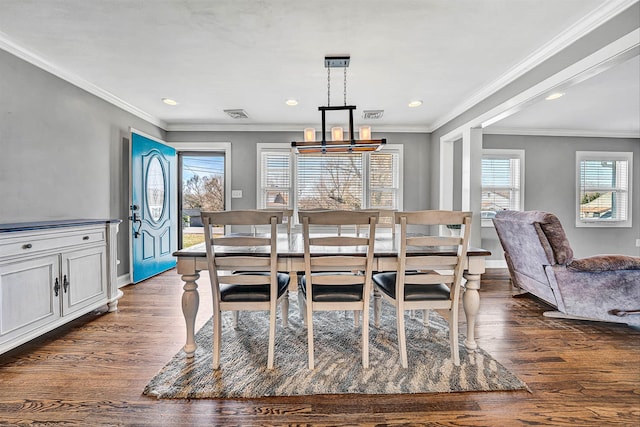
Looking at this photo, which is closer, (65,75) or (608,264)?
(608,264)

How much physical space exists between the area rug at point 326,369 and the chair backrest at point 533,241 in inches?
43.7

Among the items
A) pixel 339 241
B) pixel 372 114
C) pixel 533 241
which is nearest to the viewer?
pixel 339 241

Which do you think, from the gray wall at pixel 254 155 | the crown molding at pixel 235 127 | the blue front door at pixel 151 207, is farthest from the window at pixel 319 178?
the blue front door at pixel 151 207

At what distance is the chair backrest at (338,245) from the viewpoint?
185cm

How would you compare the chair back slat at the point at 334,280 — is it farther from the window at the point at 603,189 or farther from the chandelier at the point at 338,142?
the window at the point at 603,189

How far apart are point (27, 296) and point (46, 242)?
Answer: 0.39 metres

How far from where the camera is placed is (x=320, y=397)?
1733 millimetres

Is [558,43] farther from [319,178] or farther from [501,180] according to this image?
[319,178]

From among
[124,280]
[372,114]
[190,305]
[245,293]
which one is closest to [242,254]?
[245,293]

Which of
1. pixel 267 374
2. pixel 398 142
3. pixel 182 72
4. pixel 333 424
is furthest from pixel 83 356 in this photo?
pixel 398 142

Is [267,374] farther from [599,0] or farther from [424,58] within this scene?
[599,0]

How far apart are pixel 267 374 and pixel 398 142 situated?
443 cm

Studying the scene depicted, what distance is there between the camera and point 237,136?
17.5 ft

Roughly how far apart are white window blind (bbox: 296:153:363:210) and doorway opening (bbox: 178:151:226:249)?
1.48 meters
